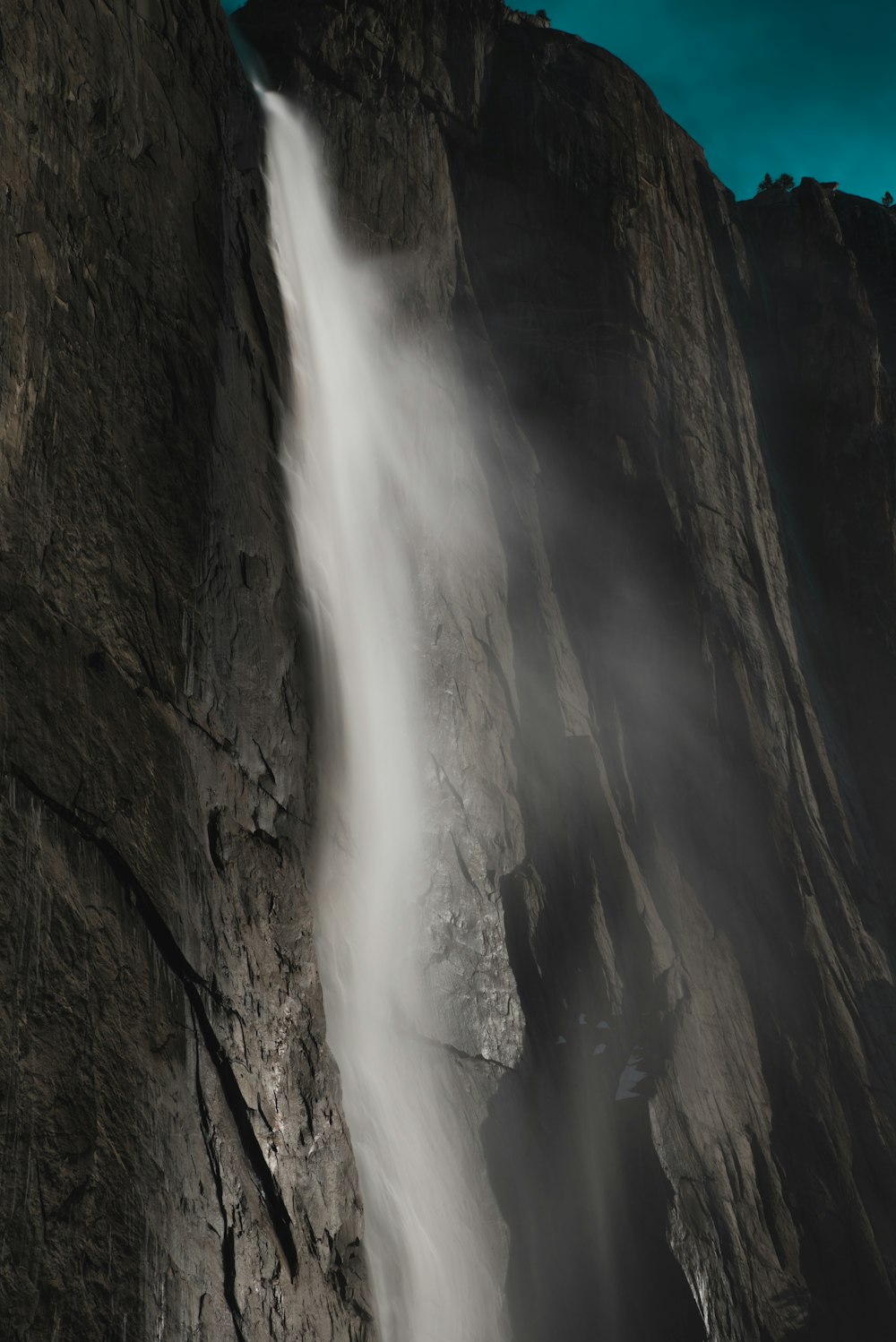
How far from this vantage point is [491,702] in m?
12.5

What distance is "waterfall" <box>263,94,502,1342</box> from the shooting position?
28.6 feet

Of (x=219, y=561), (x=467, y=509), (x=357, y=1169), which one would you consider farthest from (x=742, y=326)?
(x=357, y=1169)

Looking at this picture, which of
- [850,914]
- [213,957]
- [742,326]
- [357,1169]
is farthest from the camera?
[742,326]

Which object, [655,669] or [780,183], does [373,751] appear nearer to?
[655,669]

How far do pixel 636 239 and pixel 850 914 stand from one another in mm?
10419

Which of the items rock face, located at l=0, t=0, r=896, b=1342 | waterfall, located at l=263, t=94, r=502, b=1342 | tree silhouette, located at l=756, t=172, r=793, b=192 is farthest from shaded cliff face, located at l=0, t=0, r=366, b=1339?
tree silhouette, located at l=756, t=172, r=793, b=192

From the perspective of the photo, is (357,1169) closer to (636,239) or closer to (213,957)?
(213,957)

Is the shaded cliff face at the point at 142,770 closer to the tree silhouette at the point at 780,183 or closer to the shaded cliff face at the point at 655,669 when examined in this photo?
the shaded cliff face at the point at 655,669

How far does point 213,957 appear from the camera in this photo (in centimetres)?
666

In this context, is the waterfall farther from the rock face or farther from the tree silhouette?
the tree silhouette

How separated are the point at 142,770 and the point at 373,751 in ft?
14.1

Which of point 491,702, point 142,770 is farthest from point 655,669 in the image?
point 142,770

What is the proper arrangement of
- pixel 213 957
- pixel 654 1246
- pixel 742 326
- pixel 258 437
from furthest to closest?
pixel 742 326 < pixel 654 1246 < pixel 258 437 < pixel 213 957

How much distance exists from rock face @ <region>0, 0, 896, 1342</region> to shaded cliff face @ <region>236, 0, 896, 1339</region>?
0.06m
